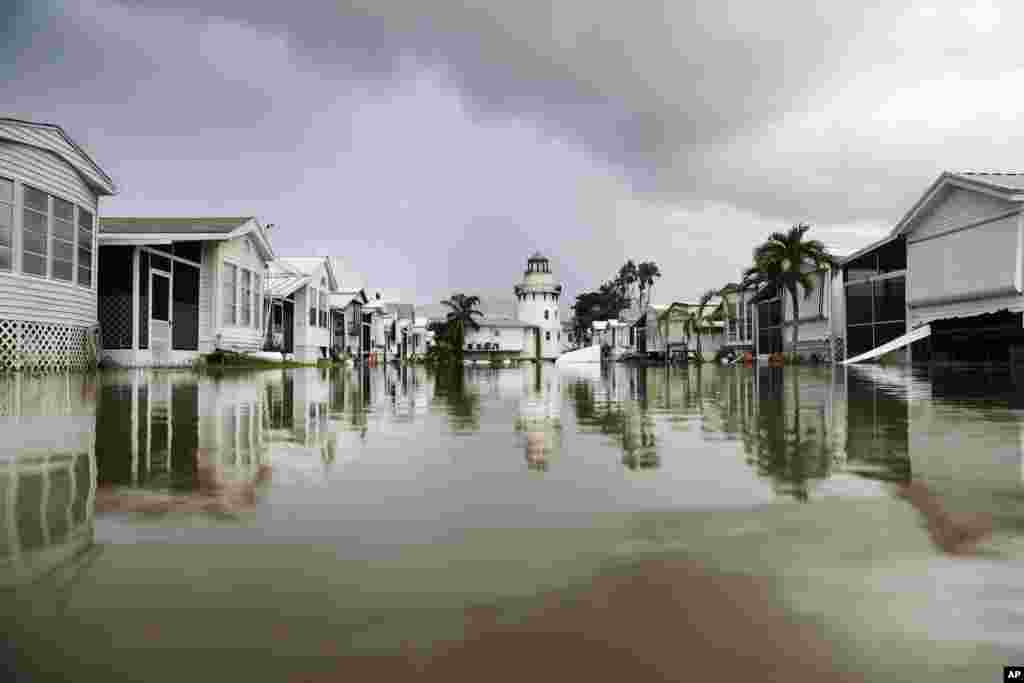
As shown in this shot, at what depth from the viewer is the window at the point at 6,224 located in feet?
56.6

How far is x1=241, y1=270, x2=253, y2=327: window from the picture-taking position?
30344 mm

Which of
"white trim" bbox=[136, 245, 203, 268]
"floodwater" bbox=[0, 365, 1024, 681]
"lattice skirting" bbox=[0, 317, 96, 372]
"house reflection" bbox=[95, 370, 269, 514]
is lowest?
"floodwater" bbox=[0, 365, 1024, 681]

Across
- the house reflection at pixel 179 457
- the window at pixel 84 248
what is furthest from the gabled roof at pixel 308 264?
the house reflection at pixel 179 457

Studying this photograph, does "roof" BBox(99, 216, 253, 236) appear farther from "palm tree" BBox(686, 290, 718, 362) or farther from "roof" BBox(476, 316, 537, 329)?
"roof" BBox(476, 316, 537, 329)

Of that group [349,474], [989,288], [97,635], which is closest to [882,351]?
[989,288]

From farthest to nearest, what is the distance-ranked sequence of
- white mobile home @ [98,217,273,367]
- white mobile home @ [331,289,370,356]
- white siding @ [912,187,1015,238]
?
white mobile home @ [331,289,370,356]
white siding @ [912,187,1015,238]
white mobile home @ [98,217,273,367]

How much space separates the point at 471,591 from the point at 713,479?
2.17m

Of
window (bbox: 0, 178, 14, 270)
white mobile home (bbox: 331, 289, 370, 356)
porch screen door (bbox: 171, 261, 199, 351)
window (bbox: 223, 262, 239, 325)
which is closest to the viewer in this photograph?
window (bbox: 0, 178, 14, 270)

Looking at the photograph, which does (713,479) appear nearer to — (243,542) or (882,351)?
(243,542)

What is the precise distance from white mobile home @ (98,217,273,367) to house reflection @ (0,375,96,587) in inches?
732

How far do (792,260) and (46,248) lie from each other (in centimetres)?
3848

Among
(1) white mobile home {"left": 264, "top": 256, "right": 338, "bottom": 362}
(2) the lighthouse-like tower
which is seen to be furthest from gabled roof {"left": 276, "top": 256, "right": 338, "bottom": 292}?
(2) the lighthouse-like tower

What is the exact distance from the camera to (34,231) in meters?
18.5

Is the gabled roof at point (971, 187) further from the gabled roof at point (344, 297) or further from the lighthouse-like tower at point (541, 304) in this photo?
the lighthouse-like tower at point (541, 304)
